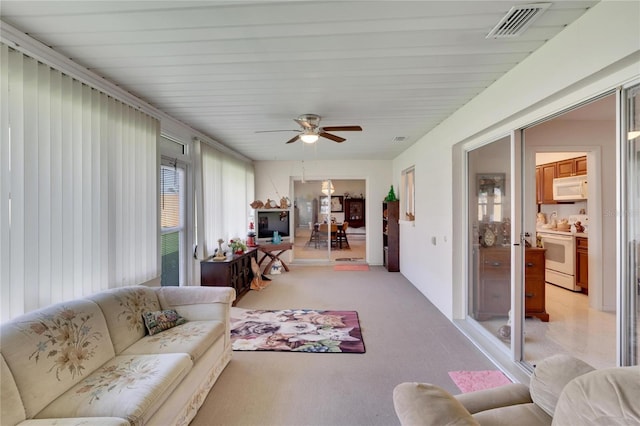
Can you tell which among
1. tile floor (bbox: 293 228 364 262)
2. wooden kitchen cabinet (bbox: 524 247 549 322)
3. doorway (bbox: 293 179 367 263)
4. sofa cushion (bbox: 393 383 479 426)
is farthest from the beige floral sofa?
tile floor (bbox: 293 228 364 262)

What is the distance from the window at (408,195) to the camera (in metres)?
5.39

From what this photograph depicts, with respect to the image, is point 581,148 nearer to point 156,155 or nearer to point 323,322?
point 323,322

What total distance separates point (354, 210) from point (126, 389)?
9002 millimetres

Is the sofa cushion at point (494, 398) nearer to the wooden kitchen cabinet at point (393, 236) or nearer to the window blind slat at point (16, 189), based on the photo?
the window blind slat at point (16, 189)

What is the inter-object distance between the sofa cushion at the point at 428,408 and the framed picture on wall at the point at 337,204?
350 inches

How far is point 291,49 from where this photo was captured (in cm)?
198

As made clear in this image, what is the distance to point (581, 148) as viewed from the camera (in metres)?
3.60

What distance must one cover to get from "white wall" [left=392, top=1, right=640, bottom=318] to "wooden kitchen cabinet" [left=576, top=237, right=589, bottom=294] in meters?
2.23

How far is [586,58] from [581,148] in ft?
8.94

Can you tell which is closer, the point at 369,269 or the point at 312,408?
the point at 312,408

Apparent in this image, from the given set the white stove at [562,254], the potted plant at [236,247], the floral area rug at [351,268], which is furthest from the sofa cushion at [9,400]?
the white stove at [562,254]

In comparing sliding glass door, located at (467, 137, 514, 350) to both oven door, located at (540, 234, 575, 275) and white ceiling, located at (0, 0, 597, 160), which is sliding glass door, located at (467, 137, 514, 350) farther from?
oven door, located at (540, 234, 575, 275)

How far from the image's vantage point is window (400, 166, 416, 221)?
17.7ft

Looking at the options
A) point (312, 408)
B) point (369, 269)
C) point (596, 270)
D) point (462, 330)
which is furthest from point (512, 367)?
point (369, 269)
